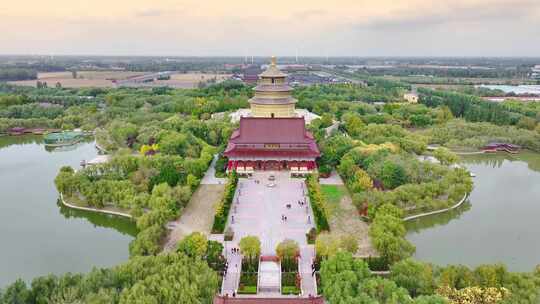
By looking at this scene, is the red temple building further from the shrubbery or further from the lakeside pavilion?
the shrubbery

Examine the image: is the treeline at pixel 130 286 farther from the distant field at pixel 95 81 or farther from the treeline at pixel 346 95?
the distant field at pixel 95 81

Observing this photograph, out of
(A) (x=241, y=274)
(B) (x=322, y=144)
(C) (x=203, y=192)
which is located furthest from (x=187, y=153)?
(A) (x=241, y=274)

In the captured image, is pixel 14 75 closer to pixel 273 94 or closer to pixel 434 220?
pixel 273 94

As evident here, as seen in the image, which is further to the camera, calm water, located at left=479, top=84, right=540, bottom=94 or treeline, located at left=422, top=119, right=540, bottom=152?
calm water, located at left=479, top=84, right=540, bottom=94

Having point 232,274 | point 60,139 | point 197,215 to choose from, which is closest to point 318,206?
point 197,215

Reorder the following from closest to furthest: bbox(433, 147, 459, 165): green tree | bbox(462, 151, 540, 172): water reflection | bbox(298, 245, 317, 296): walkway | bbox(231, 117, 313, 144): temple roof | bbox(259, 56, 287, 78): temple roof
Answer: bbox(298, 245, 317, 296): walkway, bbox(231, 117, 313, 144): temple roof, bbox(433, 147, 459, 165): green tree, bbox(462, 151, 540, 172): water reflection, bbox(259, 56, 287, 78): temple roof

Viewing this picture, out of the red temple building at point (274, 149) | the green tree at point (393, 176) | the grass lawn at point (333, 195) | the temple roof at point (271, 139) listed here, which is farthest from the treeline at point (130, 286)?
the temple roof at point (271, 139)

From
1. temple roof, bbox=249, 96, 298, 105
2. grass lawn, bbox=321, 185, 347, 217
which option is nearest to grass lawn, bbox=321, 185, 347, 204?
grass lawn, bbox=321, 185, 347, 217
